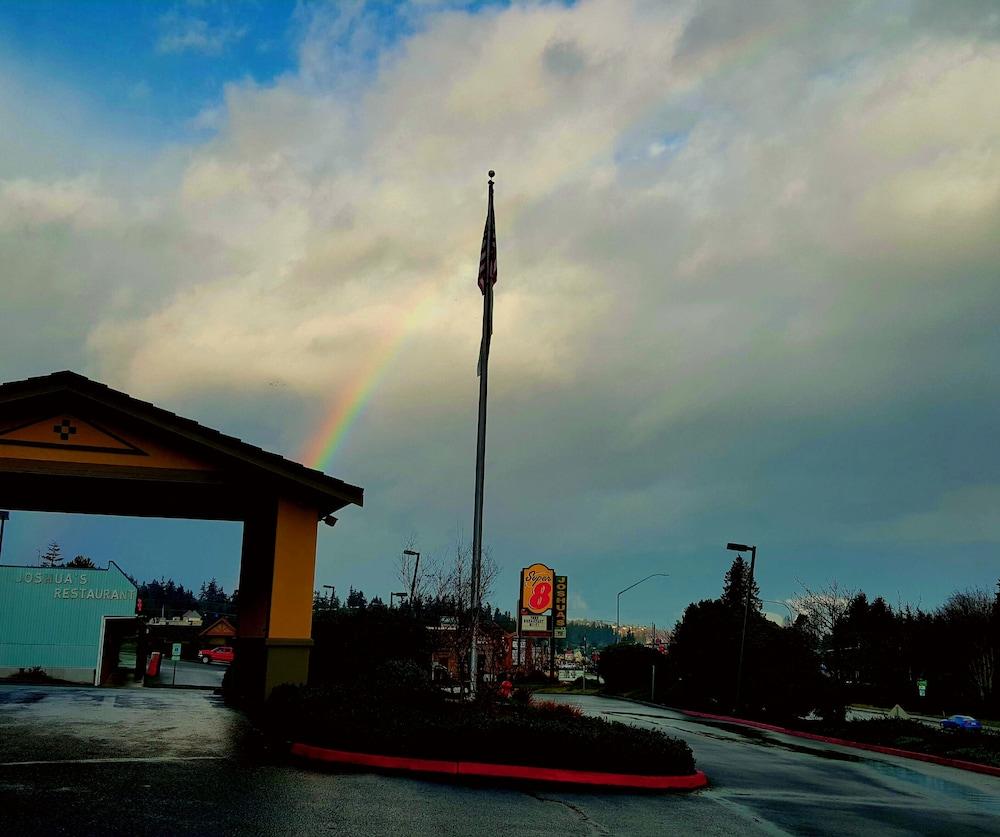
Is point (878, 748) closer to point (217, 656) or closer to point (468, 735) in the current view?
point (468, 735)

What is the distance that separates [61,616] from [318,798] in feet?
160

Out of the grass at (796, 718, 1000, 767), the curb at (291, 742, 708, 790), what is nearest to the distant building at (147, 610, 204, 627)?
the grass at (796, 718, 1000, 767)

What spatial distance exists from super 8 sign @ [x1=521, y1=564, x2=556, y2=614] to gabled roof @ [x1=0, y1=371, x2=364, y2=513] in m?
19.7

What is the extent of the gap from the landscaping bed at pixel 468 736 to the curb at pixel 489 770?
14 centimetres

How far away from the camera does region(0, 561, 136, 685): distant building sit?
52688 millimetres

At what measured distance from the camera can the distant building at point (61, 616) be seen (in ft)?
173

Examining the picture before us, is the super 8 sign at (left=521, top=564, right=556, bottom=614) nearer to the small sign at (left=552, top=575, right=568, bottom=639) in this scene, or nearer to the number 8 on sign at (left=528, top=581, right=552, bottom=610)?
the number 8 on sign at (left=528, top=581, right=552, bottom=610)

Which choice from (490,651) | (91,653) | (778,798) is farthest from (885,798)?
(91,653)

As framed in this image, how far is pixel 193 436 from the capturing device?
19562mm

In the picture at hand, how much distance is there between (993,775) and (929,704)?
→ 2090 inches

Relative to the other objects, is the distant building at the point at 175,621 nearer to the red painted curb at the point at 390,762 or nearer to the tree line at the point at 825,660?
the tree line at the point at 825,660

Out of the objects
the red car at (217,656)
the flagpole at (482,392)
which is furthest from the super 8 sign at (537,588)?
the red car at (217,656)

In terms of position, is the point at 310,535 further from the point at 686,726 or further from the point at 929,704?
the point at 929,704

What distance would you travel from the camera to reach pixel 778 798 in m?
14.6
